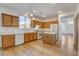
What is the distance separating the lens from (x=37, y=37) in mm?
2244

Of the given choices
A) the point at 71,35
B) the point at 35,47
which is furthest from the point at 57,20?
the point at 35,47

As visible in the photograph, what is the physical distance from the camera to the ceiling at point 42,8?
1.99 m

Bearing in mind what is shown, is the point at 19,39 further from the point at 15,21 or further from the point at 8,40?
the point at 15,21

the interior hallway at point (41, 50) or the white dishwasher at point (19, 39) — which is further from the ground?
the white dishwasher at point (19, 39)

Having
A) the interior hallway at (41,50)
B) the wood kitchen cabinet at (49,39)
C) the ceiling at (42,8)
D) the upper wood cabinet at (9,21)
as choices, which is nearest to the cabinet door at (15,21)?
the upper wood cabinet at (9,21)

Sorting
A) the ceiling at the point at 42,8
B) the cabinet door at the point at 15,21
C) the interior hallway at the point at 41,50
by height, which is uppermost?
the ceiling at the point at 42,8

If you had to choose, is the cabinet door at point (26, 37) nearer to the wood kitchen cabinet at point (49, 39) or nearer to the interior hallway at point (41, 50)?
the interior hallway at point (41, 50)

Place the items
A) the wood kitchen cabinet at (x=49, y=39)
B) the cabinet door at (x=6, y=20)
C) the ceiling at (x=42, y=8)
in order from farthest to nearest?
the wood kitchen cabinet at (x=49, y=39) < the cabinet door at (x=6, y=20) < the ceiling at (x=42, y=8)

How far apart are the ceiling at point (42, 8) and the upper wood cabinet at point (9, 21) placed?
20 centimetres

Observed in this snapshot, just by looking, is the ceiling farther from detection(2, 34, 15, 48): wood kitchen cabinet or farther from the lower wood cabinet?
detection(2, 34, 15, 48): wood kitchen cabinet

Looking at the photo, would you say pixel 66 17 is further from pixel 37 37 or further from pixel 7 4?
pixel 7 4

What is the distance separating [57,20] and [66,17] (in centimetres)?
21

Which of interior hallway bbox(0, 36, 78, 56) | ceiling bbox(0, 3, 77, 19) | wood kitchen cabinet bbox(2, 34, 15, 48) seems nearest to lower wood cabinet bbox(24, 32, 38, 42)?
interior hallway bbox(0, 36, 78, 56)

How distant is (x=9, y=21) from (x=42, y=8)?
794 millimetres
